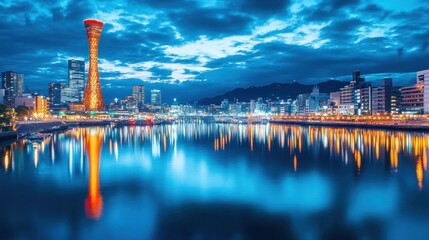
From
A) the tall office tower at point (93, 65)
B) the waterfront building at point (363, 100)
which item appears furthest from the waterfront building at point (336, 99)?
the tall office tower at point (93, 65)

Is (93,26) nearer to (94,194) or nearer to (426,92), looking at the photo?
(426,92)

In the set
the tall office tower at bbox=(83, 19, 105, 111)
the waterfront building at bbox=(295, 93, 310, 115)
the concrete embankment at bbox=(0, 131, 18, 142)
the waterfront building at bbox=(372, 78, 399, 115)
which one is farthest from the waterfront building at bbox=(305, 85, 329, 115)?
the concrete embankment at bbox=(0, 131, 18, 142)

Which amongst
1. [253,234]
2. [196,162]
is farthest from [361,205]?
[196,162]

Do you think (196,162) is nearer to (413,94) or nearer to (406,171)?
(406,171)

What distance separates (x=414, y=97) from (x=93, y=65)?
126 ft

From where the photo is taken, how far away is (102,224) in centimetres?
656

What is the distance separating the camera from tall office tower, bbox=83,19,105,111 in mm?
45969

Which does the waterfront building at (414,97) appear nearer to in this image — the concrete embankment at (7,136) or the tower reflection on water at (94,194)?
the tower reflection on water at (94,194)

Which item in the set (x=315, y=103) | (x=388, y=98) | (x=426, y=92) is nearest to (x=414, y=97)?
(x=388, y=98)

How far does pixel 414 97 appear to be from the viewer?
43938 mm

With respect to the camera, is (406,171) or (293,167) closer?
(406,171)

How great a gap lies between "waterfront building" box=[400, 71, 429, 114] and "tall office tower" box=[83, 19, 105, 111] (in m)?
37.8

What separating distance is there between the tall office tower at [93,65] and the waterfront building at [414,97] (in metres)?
37.8

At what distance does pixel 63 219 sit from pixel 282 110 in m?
85.7
